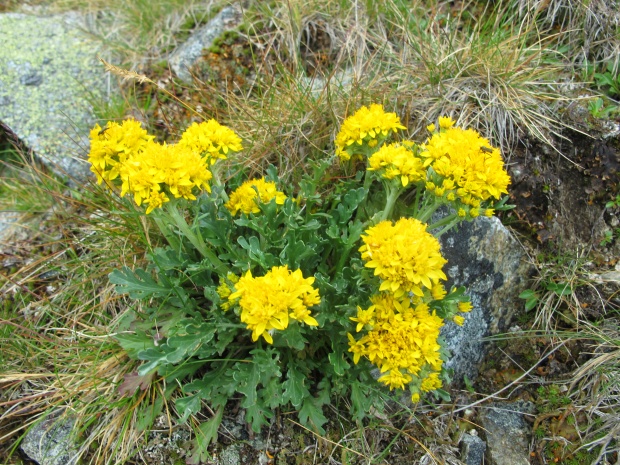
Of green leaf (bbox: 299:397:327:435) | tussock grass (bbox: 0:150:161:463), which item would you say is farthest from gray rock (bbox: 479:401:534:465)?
tussock grass (bbox: 0:150:161:463)

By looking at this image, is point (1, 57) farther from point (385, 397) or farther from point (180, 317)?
point (385, 397)

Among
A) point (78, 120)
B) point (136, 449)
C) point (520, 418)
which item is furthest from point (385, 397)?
point (78, 120)

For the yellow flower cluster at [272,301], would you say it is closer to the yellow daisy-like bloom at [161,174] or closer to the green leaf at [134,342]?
the yellow daisy-like bloom at [161,174]

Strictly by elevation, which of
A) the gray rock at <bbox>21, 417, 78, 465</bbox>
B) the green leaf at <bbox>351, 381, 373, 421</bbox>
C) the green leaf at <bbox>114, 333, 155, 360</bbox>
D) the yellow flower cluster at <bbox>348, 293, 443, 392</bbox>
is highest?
the yellow flower cluster at <bbox>348, 293, 443, 392</bbox>

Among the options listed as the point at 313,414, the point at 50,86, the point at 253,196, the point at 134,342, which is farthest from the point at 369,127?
the point at 50,86

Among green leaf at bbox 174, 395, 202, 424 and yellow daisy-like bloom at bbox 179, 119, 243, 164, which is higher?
yellow daisy-like bloom at bbox 179, 119, 243, 164

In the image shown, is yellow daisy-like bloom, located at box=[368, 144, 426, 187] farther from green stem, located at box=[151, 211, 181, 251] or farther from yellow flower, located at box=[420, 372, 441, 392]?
green stem, located at box=[151, 211, 181, 251]

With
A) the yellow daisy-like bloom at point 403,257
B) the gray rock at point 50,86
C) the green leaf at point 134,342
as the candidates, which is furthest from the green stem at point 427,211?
the gray rock at point 50,86

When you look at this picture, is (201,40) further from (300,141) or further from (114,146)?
(114,146)
